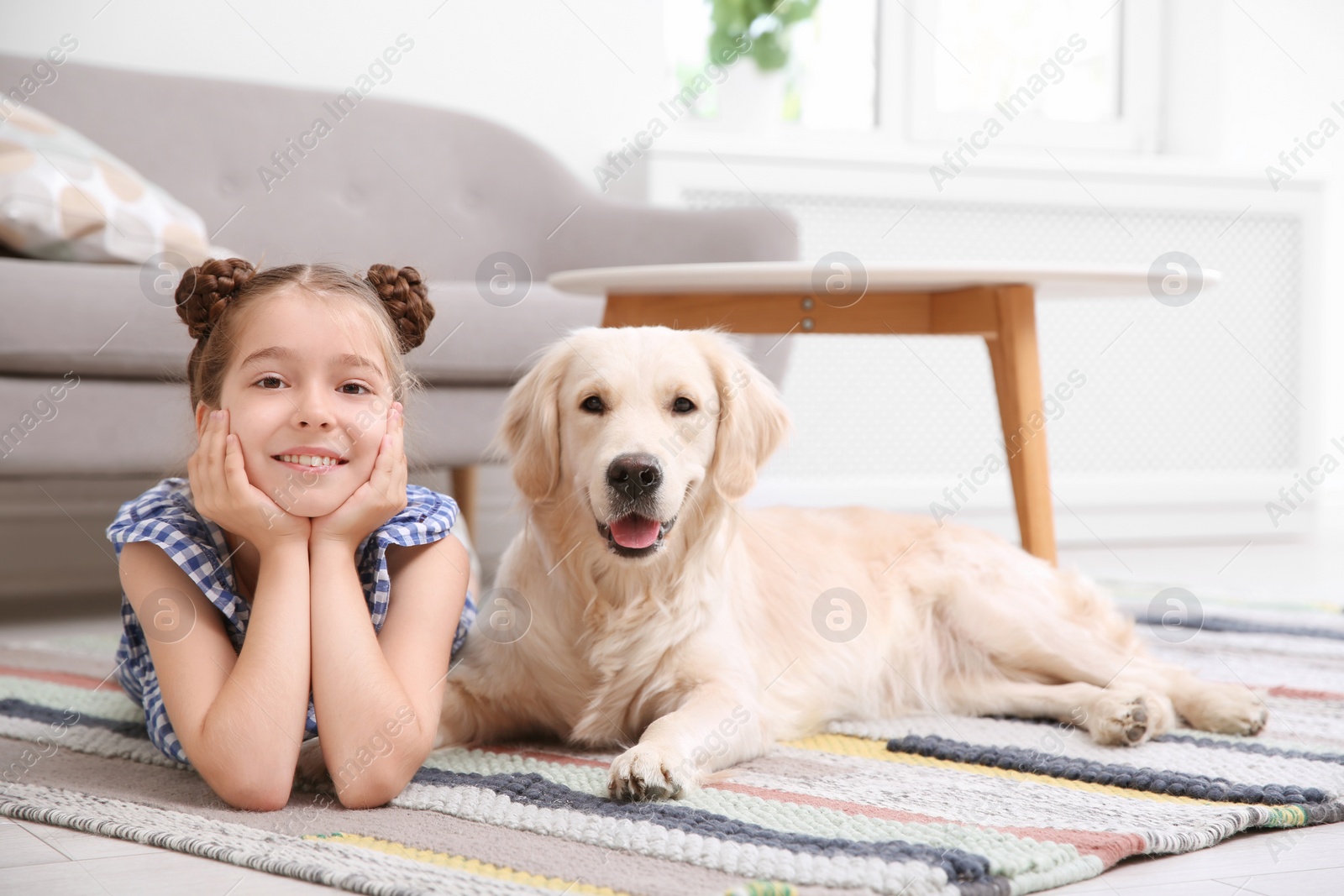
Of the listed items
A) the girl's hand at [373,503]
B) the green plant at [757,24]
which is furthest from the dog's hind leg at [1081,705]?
the green plant at [757,24]

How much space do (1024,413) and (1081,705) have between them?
729 millimetres

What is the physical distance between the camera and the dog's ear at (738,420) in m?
1.70

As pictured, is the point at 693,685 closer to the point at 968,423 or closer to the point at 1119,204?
the point at 968,423

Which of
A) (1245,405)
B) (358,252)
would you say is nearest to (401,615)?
(358,252)

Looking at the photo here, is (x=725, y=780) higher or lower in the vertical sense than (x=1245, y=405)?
lower

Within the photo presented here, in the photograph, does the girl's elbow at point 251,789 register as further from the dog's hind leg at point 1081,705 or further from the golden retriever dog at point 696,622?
the dog's hind leg at point 1081,705

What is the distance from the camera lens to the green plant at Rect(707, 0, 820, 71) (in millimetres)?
4184

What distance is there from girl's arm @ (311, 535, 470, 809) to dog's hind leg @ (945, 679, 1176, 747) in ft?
3.09

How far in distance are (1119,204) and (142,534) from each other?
13.4ft

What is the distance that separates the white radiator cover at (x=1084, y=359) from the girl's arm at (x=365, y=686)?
2.85 meters

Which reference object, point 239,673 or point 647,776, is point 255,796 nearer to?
point 239,673

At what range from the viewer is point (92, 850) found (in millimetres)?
1140

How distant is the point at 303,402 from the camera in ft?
4.38

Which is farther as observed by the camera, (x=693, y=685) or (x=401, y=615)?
(x=693, y=685)
